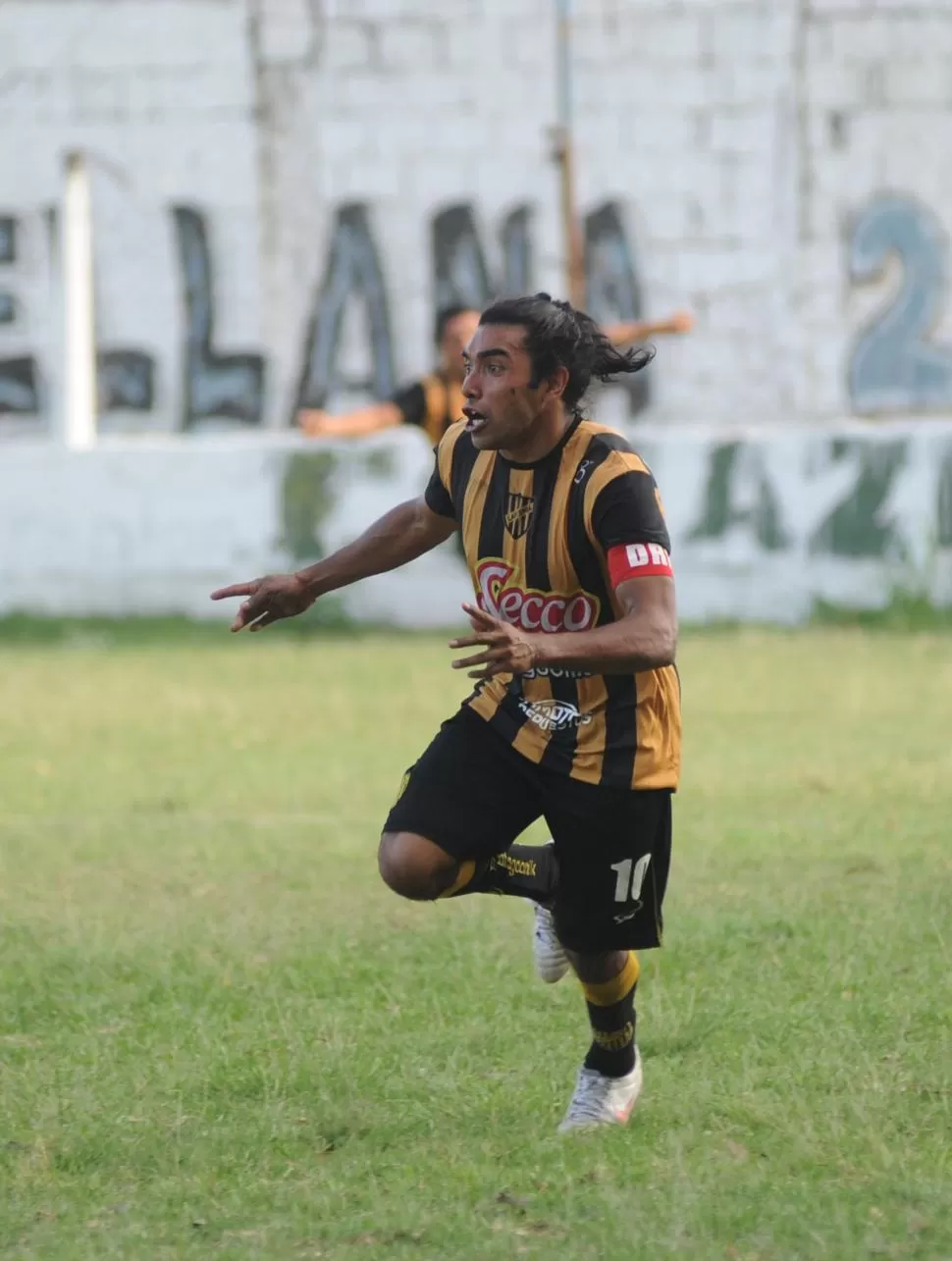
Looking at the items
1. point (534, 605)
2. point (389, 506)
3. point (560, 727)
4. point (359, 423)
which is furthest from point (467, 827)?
point (389, 506)

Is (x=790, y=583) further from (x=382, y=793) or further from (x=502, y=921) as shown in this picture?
(x=502, y=921)

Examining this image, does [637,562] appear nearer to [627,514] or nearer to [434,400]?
[627,514]

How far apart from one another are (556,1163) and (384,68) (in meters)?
18.8

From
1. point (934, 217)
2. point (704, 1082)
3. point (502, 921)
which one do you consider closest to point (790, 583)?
point (934, 217)

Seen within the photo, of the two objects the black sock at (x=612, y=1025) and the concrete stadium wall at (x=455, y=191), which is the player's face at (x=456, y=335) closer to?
the black sock at (x=612, y=1025)

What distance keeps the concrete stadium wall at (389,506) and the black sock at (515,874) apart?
11808mm

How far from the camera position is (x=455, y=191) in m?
22.4

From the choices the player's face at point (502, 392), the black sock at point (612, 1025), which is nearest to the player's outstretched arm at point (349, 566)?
the player's face at point (502, 392)

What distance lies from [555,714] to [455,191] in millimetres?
17796

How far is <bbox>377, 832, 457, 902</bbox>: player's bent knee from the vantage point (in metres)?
5.21

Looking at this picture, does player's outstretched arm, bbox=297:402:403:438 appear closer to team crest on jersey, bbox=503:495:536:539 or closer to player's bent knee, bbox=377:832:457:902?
team crest on jersey, bbox=503:495:536:539

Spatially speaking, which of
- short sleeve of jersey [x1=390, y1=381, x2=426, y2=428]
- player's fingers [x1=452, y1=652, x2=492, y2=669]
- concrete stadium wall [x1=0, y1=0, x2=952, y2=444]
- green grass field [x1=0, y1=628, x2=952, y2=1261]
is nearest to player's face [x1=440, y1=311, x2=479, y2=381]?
short sleeve of jersey [x1=390, y1=381, x2=426, y2=428]

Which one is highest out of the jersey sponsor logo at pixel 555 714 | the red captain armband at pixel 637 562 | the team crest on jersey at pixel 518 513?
the team crest on jersey at pixel 518 513

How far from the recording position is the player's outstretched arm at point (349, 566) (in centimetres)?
562
